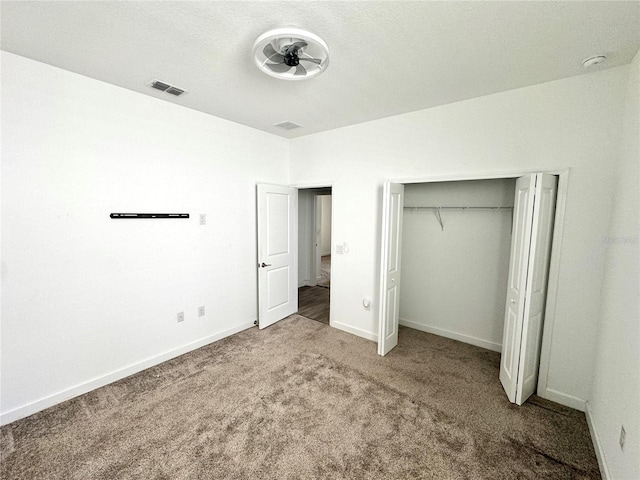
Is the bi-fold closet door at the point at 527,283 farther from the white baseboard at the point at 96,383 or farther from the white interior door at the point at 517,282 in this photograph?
the white baseboard at the point at 96,383

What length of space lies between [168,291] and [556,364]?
386 cm

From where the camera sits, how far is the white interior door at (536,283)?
7.21ft

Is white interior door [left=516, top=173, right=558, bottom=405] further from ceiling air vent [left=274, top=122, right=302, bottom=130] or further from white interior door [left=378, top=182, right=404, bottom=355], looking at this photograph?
ceiling air vent [left=274, top=122, right=302, bottom=130]

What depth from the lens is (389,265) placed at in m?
3.09

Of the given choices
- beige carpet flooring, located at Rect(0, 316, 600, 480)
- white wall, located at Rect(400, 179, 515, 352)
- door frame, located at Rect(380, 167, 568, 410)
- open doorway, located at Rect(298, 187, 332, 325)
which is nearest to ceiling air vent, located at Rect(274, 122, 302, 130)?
white wall, located at Rect(400, 179, 515, 352)

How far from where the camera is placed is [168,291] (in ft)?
10.00

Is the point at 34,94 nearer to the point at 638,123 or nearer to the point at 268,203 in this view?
the point at 268,203

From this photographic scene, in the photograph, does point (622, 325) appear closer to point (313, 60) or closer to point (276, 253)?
point (313, 60)

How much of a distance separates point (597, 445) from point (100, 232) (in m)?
4.27

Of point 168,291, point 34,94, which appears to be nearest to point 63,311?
point 168,291

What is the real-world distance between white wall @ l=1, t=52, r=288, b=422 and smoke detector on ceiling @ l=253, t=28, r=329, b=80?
1.62 metres

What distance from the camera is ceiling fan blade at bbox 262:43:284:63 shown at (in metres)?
1.83

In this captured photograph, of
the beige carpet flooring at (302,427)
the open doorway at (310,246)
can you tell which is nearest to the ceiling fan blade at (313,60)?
the beige carpet flooring at (302,427)

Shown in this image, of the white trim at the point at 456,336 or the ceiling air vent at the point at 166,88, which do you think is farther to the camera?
the white trim at the point at 456,336
